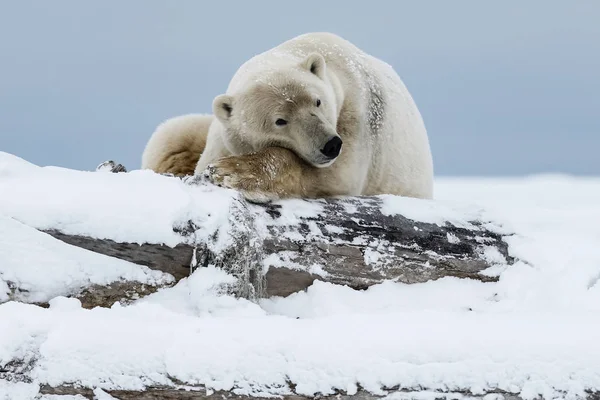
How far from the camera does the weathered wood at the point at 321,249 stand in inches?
156

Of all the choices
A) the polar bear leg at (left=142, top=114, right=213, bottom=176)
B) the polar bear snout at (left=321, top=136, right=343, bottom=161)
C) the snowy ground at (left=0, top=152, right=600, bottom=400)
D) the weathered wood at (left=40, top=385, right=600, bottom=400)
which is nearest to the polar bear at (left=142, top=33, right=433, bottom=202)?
the polar bear snout at (left=321, top=136, right=343, bottom=161)

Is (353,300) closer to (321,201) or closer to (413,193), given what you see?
(321,201)

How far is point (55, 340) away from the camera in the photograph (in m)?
3.27

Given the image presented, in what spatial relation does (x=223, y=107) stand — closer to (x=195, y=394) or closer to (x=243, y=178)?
(x=243, y=178)

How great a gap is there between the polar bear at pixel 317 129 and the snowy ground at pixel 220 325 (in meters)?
0.79

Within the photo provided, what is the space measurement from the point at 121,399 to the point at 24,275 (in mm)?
924

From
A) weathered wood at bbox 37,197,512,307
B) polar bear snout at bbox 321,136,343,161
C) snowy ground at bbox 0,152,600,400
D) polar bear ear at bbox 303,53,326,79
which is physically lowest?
snowy ground at bbox 0,152,600,400

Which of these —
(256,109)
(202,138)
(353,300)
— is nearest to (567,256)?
(353,300)

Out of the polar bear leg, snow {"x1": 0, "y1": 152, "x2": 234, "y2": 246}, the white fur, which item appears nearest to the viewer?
snow {"x1": 0, "y1": 152, "x2": 234, "y2": 246}

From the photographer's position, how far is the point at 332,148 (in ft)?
16.4

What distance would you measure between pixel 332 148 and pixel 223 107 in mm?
971

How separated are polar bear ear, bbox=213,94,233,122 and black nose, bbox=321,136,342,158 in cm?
89

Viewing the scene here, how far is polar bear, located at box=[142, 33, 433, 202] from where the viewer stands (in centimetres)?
499

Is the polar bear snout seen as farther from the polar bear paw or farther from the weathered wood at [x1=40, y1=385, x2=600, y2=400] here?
the weathered wood at [x1=40, y1=385, x2=600, y2=400]
